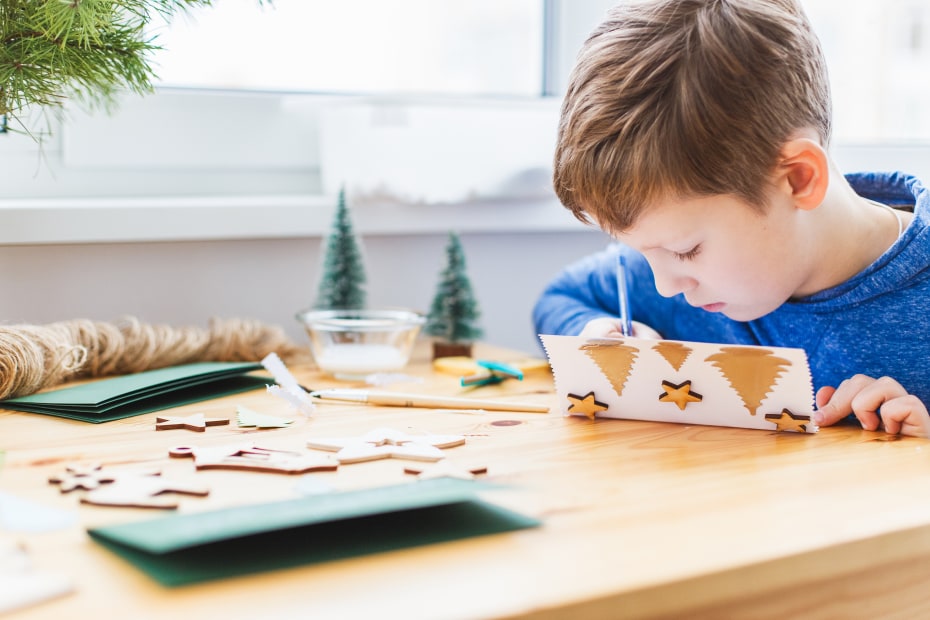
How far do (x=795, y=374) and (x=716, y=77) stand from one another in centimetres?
27

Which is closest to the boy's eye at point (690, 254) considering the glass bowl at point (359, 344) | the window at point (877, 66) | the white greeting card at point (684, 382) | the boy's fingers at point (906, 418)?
the white greeting card at point (684, 382)

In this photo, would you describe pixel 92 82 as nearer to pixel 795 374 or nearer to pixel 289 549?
pixel 289 549

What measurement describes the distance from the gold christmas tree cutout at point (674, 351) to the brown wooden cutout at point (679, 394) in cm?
2

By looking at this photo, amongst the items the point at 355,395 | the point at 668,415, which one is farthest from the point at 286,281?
the point at 668,415

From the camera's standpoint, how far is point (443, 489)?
1.94 feet

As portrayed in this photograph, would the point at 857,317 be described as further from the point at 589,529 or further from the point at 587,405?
the point at 589,529

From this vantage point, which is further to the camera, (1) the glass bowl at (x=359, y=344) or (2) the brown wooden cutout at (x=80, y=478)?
(1) the glass bowl at (x=359, y=344)

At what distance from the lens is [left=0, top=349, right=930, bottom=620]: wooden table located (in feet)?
1.52

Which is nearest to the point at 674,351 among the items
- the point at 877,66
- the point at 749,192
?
the point at 749,192

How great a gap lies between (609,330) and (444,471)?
421mm

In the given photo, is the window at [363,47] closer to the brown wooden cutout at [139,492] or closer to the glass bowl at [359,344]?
the glass bowl at [359,344]

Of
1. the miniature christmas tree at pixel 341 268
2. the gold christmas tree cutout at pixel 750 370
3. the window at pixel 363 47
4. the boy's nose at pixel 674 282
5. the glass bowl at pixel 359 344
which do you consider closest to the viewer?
the gold christmas tree cutout at pixel 750 370

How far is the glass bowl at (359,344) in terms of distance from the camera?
3.51ft

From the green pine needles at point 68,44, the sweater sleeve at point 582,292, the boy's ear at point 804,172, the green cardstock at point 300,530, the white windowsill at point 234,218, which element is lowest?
the green cardstock at point 300,530
